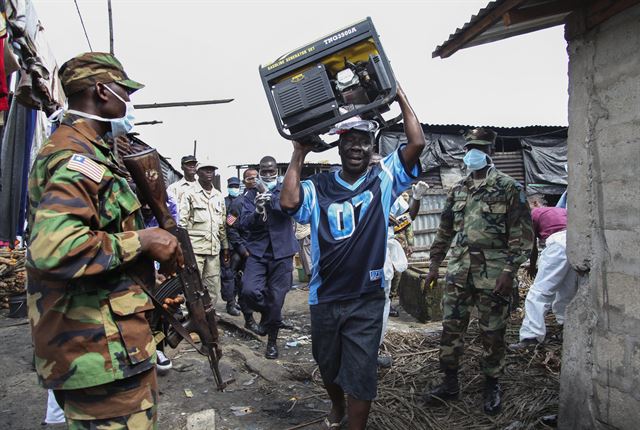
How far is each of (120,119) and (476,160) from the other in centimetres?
294

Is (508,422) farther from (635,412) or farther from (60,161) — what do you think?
(60,161)

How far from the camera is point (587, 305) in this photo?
299 centimetres

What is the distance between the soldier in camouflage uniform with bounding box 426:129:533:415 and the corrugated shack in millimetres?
8746

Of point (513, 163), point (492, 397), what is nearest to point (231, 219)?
point (492, 397)

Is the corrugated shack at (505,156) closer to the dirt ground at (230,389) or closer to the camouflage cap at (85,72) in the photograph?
the dirt ground at (230,389)

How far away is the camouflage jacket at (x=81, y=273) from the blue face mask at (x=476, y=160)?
9.79ft

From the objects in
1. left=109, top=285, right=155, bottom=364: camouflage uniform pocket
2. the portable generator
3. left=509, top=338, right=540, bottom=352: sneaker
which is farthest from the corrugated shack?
left=109, top=285, right=155, bottom=364: camouflage uniform pocket

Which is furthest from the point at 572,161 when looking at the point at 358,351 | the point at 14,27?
the point at 14,27

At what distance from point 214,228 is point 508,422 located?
4.21 metres

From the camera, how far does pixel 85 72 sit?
194 centimetres

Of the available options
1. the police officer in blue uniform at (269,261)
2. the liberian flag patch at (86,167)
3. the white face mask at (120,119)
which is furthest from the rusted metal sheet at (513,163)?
the liberian flag patch at (86,167)

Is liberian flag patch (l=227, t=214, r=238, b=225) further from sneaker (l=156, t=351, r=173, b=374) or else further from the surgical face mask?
sneaker (l=156, t=351, r=173, b=374)

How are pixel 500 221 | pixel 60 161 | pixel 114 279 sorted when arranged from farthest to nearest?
pixel 500 221 → pixel 114 279 → pixel 60 161

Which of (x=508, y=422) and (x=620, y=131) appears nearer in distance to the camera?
(x=620, y=131)
